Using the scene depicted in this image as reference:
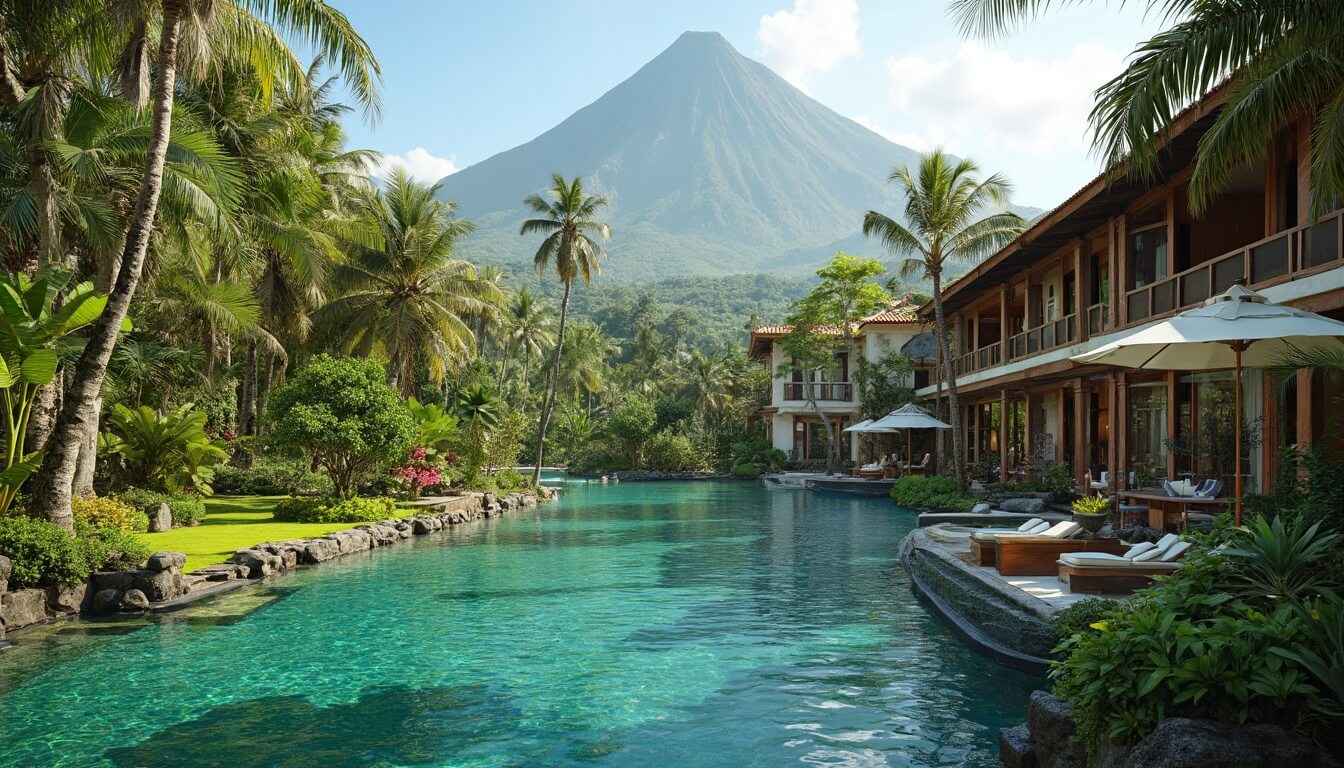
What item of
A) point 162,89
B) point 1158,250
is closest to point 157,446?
point 162,89

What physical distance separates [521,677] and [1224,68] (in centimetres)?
743

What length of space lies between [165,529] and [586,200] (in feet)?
60.4

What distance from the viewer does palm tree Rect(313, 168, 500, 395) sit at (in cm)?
2672

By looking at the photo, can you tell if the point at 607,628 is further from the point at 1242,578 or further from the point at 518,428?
the point at 518,428

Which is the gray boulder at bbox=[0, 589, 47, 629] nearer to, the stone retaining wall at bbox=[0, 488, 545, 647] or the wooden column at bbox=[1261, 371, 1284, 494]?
the stone retaining wall at bbox=[0, 488, 545, 647]

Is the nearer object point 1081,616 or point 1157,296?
point 1081,616

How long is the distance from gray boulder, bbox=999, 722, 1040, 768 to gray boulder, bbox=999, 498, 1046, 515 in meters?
13.1

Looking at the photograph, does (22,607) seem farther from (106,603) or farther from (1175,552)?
(1175,552)

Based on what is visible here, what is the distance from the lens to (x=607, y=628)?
9.59m

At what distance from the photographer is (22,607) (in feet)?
29.7

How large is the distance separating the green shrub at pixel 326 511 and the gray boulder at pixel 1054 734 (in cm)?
1569

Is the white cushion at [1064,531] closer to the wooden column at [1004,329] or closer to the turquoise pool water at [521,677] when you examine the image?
the turquoise pool water at [521,677]

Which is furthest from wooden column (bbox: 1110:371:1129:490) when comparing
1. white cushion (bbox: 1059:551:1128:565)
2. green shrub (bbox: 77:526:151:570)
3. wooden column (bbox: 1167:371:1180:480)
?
green shrub (bbox: 77:526:151:570)

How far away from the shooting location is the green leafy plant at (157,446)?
17859mm
